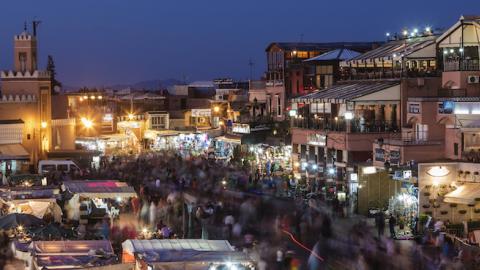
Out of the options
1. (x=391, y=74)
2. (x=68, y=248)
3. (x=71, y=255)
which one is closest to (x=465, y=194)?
(x=391, y=74)

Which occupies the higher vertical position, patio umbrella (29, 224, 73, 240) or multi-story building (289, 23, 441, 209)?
multi-story building (289, 23, 441, 209)

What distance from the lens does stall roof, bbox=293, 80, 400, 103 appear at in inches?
1287

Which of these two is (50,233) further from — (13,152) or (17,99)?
(17,99)

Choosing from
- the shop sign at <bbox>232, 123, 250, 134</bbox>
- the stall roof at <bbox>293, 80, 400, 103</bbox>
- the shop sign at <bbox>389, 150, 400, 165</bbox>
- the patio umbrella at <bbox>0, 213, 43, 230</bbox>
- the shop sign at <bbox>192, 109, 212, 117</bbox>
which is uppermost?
the stall roof at <bbox>293, 80, 400, 103</bbox>

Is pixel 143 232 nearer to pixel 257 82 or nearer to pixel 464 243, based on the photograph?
pixel 464 243

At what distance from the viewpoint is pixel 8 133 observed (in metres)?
42.8

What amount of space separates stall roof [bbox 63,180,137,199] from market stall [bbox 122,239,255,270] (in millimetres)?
10535

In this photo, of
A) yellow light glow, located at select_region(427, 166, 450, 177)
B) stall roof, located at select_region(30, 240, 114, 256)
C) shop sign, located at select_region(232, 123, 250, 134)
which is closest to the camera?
stall roof, located at select_region(30, 240, 114, 256)

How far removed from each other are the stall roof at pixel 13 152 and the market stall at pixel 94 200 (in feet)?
43.1

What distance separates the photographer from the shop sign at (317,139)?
113 ft

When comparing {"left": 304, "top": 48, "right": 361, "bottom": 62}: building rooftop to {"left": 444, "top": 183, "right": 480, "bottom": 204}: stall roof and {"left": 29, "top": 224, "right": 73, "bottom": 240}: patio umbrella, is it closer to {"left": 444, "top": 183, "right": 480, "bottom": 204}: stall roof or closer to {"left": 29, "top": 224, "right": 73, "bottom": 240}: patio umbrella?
{"left": 444, "top": 183, "right": 480, "bottom": 204}: stall roof

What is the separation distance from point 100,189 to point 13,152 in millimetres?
16101

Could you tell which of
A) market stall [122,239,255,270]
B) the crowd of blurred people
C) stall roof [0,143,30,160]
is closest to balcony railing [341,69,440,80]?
the crowd of blurred people

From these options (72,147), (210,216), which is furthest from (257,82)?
(210,216)
